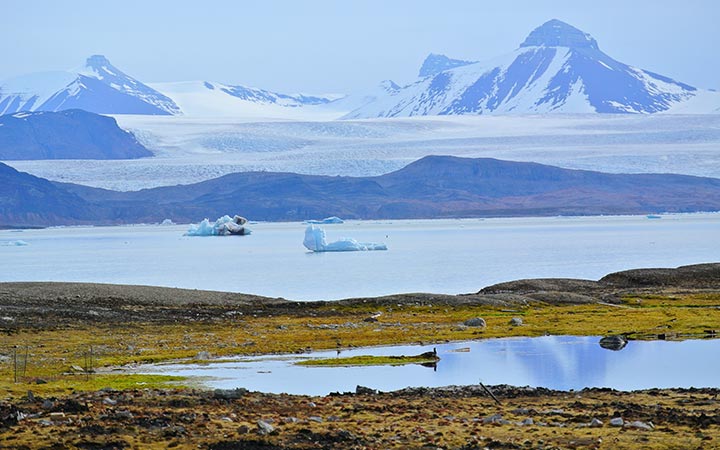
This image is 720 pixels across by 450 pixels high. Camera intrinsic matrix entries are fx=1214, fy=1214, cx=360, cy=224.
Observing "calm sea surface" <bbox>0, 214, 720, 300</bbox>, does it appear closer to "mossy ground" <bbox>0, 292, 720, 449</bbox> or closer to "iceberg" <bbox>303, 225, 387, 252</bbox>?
"iceberg" <bbox>303, 225, 387, 252</bbox>

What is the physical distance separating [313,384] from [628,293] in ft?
116

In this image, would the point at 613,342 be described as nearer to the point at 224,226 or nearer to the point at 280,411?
the point at 280,411

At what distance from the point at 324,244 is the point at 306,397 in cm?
9678

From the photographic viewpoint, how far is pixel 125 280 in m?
81.5

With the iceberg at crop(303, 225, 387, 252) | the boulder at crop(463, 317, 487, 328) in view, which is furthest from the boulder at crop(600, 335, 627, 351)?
the iceberg at crop(303, 225, 387, 252)

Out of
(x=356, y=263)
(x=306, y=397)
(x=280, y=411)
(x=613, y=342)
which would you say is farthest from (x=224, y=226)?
(x=280, y=411)

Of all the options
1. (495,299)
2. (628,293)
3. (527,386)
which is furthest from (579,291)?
(527,386)

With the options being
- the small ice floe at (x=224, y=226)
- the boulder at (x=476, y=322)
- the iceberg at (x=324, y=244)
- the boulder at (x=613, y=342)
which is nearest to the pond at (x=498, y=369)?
the boulder at (x=613, y=342)

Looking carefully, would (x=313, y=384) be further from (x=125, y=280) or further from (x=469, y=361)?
(x=125, y=280)

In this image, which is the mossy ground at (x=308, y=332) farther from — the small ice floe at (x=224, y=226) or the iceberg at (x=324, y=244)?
the small ice floe at (x=224, y=226)

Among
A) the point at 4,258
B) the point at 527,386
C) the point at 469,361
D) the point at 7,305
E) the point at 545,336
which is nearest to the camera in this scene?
the point at 527,386

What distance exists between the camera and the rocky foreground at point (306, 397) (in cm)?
1828

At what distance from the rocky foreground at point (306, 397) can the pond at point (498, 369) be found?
A: 209 cm

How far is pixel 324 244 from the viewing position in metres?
121
